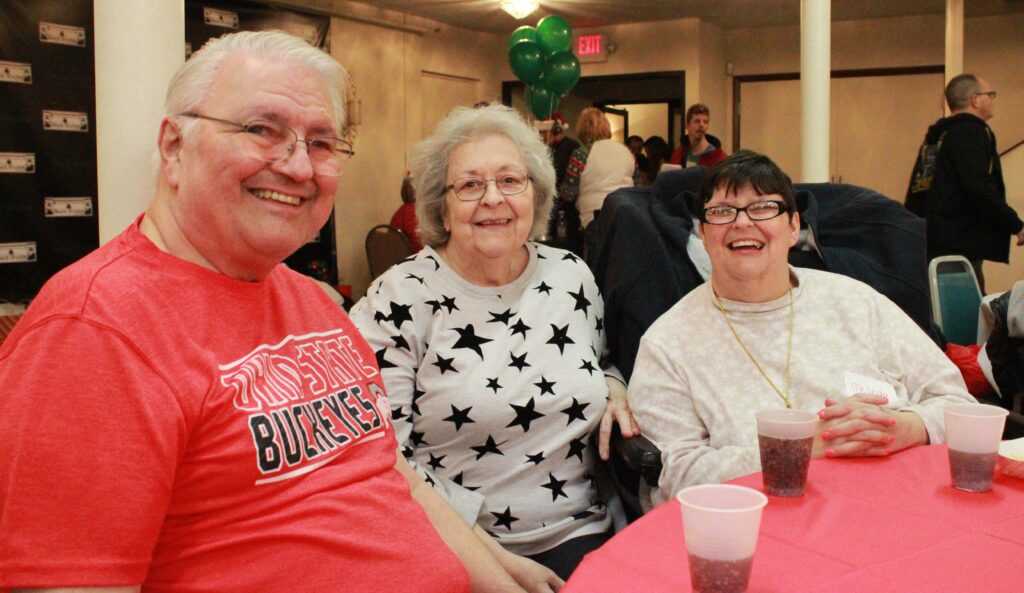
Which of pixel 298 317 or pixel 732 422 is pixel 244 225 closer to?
pixel 298 317

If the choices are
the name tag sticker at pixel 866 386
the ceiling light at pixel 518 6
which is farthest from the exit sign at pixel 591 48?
the name tag sticker at pixel 866 386

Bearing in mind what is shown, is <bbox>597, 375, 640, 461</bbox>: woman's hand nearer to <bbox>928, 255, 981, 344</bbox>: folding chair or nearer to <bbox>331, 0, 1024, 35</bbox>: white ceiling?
<bbox>928, 255, 981, 344</bbox>: folding chair

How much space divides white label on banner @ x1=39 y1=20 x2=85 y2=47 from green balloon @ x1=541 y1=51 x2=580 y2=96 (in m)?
3.84

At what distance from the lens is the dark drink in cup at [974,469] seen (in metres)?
1.26

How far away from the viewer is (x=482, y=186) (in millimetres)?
2094

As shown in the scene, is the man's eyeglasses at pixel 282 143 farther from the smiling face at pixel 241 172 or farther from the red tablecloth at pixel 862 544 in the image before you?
the red tablecloth at pixel 862 544

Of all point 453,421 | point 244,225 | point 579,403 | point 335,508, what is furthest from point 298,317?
point 579,403

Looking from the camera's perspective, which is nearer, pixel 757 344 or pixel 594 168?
pixel 757 344

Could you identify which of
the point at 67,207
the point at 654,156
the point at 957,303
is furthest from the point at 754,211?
the point at 654,156

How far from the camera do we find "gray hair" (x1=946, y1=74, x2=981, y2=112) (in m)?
4.95

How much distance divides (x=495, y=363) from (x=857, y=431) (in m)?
0.83

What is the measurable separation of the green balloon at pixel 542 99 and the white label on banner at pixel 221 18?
2.68 metres

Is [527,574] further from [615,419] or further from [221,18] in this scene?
[221,18]

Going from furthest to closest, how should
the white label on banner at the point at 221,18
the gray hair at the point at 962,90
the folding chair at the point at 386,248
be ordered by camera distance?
1. the folding chair at the point at 386,248
2. the white label on banner at the point at 221,18
3. the gray hair at the point at 962,90
